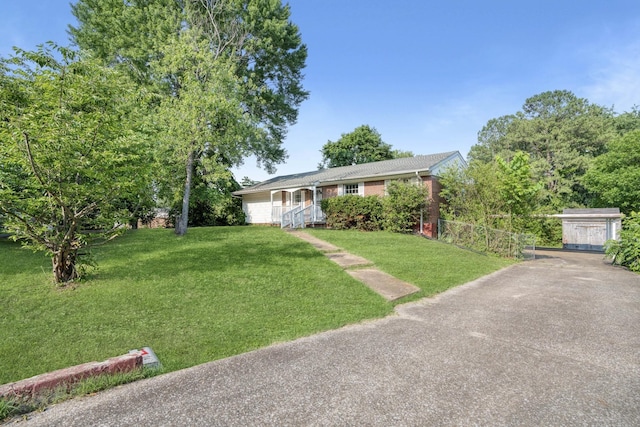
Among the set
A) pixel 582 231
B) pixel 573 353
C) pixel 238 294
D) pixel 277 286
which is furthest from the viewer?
pixel 582 231

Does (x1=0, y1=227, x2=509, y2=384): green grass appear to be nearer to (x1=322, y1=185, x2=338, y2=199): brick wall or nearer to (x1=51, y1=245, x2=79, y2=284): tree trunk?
(x1=51, y1=245, x2=79, y2=284): tree trunk

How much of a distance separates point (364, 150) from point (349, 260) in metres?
28.7

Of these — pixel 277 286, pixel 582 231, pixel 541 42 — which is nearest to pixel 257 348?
pixel 277 286

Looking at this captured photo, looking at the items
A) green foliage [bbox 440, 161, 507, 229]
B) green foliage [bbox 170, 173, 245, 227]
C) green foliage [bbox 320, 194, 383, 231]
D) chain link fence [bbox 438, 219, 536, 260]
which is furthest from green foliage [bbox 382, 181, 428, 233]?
green foliage [bbox 170, 173, 245, 227]

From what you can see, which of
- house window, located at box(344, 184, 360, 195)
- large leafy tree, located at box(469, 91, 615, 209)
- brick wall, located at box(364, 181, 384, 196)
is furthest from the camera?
large leafy tree, located at box(469, 91, 615, 209)

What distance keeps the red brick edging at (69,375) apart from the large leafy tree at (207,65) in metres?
10.9

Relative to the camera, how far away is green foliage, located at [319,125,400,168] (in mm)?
36156

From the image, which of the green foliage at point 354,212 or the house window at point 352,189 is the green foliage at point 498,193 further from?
the house window at point 352,189

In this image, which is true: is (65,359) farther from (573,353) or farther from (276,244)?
(276,244)

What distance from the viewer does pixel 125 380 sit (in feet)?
10.5

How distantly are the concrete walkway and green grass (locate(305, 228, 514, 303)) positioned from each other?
0.23m

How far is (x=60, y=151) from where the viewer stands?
514 centimetres

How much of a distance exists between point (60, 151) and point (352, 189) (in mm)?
15045

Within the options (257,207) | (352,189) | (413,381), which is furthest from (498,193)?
(257,207)
